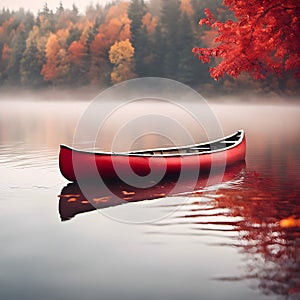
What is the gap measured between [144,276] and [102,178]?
7673 mm

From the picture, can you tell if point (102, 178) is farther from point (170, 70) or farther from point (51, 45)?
point (51, 45)

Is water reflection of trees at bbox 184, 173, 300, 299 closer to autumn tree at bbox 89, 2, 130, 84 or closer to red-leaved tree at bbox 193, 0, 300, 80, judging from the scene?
red-leaved tree at bbox 193, 0, 300, 80

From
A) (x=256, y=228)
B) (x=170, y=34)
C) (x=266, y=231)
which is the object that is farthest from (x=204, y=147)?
(x=170, y=34)

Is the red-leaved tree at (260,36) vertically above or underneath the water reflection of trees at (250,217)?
above

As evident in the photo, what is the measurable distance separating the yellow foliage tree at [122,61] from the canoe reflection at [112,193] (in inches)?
3102

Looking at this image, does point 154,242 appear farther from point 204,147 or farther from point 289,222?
point 204,147

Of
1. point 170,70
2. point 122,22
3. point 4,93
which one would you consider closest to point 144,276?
point 170,70

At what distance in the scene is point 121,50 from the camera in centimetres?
9419

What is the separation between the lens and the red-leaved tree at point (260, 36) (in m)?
17.4

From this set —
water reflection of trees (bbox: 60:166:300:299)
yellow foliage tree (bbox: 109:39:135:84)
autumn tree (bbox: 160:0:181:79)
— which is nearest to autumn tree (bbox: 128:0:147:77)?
yellow foliage tree (bbox: 109:39:135:84)

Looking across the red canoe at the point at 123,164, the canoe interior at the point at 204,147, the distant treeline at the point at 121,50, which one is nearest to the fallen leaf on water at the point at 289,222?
the red canoe at the point at 123,164

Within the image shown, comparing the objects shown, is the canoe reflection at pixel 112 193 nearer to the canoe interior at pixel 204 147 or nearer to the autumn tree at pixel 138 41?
the canoe interior at pixel 204 147

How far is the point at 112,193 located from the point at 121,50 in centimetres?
8187

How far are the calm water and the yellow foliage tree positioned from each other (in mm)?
78444
